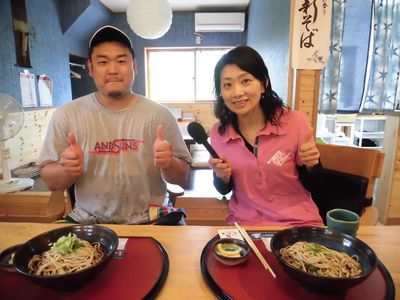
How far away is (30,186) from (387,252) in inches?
109

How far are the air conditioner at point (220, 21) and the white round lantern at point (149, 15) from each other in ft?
8.74

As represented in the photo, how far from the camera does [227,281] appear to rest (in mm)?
711

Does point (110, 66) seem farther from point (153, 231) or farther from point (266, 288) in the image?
point (266, 288)

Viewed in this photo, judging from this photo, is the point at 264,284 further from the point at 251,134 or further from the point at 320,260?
the point at 251,134

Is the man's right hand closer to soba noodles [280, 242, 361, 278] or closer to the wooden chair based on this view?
soba noodles [280, 242, 361, 278]

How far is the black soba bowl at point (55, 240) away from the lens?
608mm

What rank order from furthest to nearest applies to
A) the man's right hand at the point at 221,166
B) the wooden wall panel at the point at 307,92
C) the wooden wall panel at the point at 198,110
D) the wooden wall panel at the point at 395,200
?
the wooden wall panel at the point at 198,110
the wooden wall panel at the point at 395,200
the wooden wall panel at the point at 307,92
the man's right hand at the point at 221,166

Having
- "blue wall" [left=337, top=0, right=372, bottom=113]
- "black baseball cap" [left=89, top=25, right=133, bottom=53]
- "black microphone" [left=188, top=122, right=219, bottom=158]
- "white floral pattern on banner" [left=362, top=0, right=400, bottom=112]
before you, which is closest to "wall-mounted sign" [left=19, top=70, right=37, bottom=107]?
"black baseball cap" [left=89, top=25, right=133, bottom=53]

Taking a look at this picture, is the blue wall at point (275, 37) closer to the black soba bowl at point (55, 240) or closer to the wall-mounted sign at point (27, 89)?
the black soba bowl at point (55, 240)

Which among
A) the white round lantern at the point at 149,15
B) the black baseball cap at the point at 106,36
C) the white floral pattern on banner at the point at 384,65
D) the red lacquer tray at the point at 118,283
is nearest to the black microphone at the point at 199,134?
the red lacquer tray at the point at 118,283

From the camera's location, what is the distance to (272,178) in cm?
130

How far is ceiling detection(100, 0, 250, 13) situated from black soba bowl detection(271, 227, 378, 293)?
5331 millimetres

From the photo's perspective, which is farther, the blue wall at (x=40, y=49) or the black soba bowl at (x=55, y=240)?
the blue wall at (x=40, y=49)

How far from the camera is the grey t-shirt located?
1.40 meters
